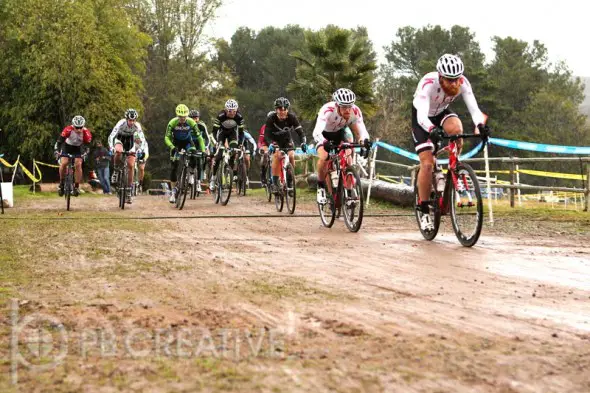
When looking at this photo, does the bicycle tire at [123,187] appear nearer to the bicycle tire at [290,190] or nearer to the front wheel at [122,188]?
the front wheel at [122,188]

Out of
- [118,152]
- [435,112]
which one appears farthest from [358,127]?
[118,152]

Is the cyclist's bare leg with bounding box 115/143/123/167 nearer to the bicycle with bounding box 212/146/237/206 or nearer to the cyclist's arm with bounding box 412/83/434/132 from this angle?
the bicycle with bounding box 212/146/237/206

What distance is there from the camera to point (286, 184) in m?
15.9

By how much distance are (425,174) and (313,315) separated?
5359mm

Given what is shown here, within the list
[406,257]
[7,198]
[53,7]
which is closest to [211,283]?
[406,257]

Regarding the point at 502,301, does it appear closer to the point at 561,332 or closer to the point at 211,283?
the point at 561,332

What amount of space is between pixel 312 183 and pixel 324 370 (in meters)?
19.7

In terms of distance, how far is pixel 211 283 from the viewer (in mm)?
6312

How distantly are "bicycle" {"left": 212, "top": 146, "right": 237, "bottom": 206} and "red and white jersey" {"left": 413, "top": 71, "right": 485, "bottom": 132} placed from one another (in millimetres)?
9128

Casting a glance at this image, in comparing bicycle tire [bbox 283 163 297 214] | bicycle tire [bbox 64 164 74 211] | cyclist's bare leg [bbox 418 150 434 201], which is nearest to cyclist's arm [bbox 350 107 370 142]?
cyclist's bare leg [bbox 418 150 434 201]

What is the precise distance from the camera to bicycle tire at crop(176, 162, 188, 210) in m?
17.6

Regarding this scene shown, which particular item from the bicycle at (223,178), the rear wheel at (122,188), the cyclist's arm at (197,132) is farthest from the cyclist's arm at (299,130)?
the rear wheel at (122,188)

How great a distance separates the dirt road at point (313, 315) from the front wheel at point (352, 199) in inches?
77.9

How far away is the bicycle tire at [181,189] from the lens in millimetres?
17578
